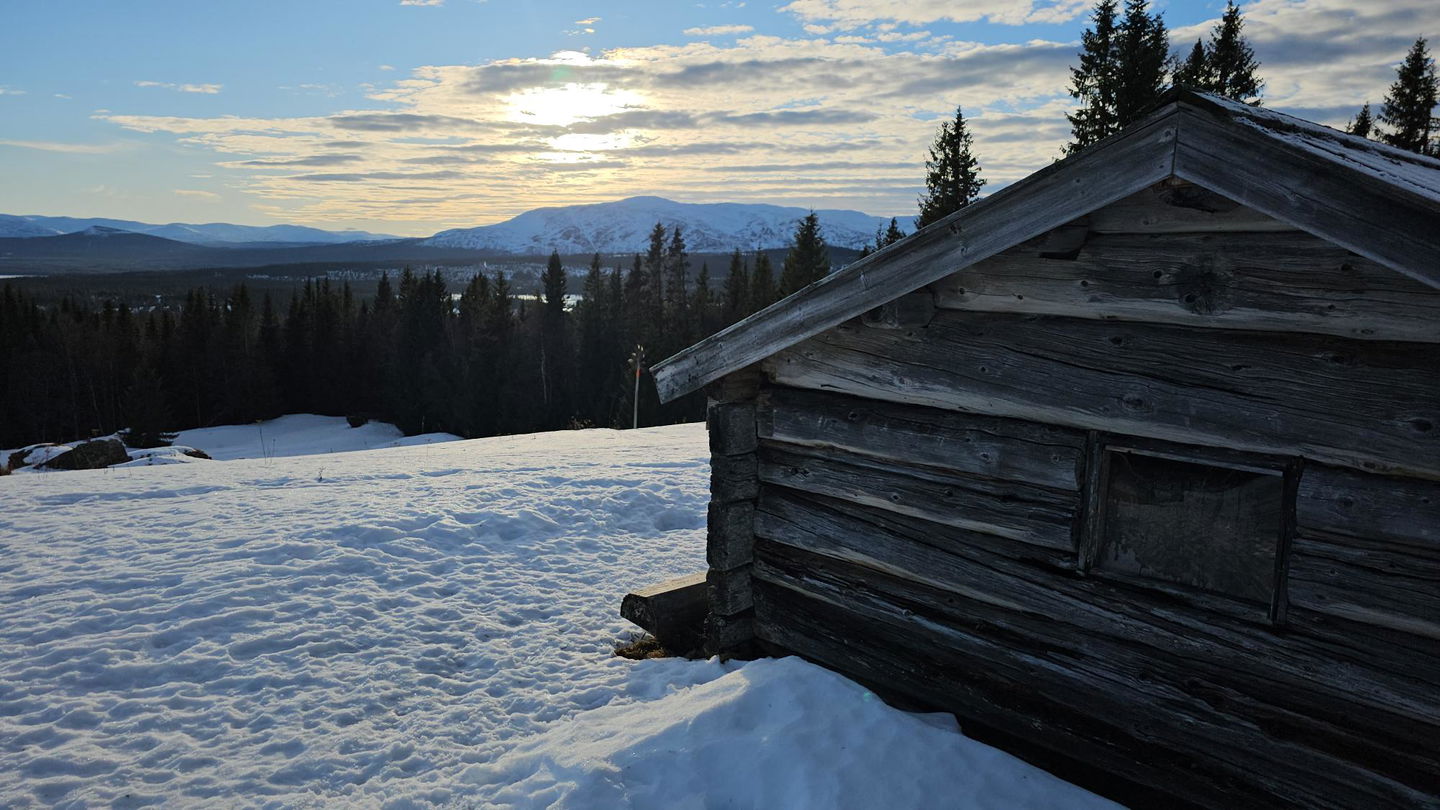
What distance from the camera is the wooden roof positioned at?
306 cm

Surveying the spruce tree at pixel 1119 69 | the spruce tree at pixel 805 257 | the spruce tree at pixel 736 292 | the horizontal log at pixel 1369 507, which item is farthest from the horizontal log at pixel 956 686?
the spruce tree at pixel 736 292

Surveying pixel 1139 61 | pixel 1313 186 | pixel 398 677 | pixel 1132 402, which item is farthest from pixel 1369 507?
pixel 1139 61

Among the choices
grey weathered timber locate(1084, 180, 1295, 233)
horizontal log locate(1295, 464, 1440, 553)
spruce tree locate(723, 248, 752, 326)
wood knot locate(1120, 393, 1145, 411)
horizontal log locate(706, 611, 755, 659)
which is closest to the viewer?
horizontal log locate(1295, 464, 1440, 553)

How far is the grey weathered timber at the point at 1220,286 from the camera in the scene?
10.8 feet

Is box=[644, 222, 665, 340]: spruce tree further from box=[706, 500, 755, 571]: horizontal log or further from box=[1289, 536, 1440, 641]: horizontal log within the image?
box=[1289, 536, 1440, 641]: horizontal log

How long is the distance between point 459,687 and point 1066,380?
4.95 metres

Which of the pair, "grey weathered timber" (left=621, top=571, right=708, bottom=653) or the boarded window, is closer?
the boarded window

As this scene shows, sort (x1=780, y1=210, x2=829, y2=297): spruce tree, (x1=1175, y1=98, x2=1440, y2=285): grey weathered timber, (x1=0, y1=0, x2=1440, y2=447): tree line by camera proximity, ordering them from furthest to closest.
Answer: (x1=0, y1=0, x2=1440, y2=447): tree line < (x1=780, y1=210, x2=829, y2=297): spruce tree < (x1=1175, y1=98, x2=1440, y2=285): grey weathered timber

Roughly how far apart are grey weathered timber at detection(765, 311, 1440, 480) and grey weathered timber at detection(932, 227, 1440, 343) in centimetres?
9

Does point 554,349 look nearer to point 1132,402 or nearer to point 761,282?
point 761,282

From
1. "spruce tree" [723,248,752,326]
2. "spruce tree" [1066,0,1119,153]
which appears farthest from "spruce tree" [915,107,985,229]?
"spruce tree" [723,248,752,326]

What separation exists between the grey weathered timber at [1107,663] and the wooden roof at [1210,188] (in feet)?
5.02

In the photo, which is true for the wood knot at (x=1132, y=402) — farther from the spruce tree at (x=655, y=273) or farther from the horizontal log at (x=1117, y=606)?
the spruce tree at (x=655, y=273)

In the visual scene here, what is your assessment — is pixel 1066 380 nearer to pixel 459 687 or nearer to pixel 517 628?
pixel 459 687
